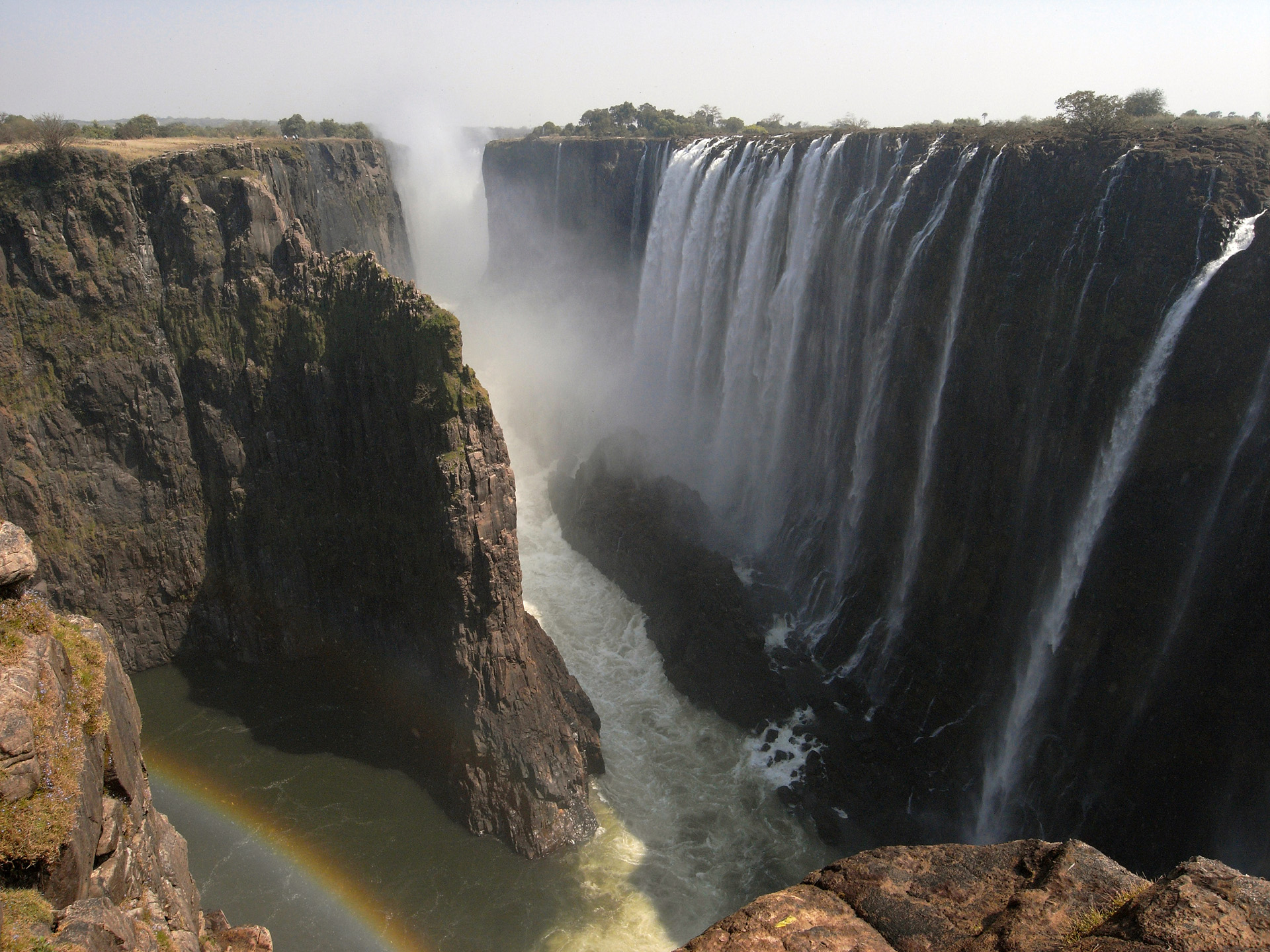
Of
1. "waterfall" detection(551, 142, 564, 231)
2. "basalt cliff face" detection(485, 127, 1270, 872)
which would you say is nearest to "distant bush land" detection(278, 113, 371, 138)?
"waterfall" detection(551, 142, 564, 231)

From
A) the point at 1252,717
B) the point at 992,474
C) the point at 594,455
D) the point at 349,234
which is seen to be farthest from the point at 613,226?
the point at 1252,717

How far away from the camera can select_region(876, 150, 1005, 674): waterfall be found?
22188 millimetres

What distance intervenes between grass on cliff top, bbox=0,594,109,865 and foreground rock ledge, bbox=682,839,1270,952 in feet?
20.4

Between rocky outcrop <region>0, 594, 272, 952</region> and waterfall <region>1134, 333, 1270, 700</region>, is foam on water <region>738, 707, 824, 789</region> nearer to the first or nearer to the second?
waterfall <region>1134, 333, 1270, 700</region>

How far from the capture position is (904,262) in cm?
2447

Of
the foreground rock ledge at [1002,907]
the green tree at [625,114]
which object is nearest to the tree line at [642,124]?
the green tree at [625,114]

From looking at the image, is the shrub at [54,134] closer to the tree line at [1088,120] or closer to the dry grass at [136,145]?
the dry grass at [136,145]

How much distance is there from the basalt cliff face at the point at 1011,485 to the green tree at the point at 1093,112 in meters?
1.33

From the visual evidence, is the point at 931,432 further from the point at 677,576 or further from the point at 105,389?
the point at 105,389

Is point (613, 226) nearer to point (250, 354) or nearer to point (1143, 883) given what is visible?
point (250, 354)

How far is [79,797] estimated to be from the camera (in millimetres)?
7746

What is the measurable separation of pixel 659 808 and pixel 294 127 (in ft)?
187

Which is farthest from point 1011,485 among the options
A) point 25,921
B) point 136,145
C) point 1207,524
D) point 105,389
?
point 136,145

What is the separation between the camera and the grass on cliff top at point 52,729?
7.02 meters
